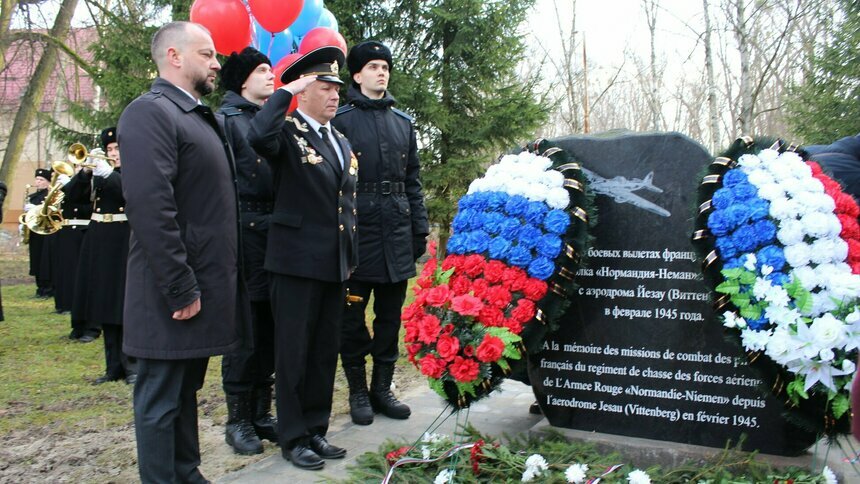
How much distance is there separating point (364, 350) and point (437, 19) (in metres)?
10.7

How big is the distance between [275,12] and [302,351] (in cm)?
390

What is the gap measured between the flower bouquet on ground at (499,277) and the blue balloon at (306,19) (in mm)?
4089

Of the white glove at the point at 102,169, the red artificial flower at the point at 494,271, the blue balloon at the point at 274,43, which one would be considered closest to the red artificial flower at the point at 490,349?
the red artificial flower at the point at 494,271

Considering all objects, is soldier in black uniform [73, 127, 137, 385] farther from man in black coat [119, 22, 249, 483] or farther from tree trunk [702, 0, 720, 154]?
tree trunk [702, 0, 720, 154]

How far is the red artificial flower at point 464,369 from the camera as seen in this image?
→ 11.7 feet

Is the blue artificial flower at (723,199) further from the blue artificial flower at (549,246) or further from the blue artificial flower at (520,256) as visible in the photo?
the blue artificial flower at (520,256)

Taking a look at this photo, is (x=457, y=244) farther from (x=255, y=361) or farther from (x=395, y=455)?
(x=255, y=361)

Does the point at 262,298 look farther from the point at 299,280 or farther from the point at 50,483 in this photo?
the point at 50,483

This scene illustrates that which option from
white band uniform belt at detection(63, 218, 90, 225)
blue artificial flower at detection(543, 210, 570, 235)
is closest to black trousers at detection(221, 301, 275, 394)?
blue artificial flower at detection(543, 210, 570, 235)

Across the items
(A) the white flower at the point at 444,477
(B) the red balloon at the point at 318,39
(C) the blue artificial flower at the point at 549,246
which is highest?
(B) the red balloon at the point at 318,39

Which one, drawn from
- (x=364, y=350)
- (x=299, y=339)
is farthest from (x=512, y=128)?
(x=299, y=339)

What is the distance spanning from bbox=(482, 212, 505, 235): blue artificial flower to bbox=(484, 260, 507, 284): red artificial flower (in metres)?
0.19

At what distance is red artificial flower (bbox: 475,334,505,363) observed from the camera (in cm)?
354

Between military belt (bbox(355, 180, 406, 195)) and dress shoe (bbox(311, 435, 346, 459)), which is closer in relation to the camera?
dress shoe (bbox(311, 435, 346, 459))
